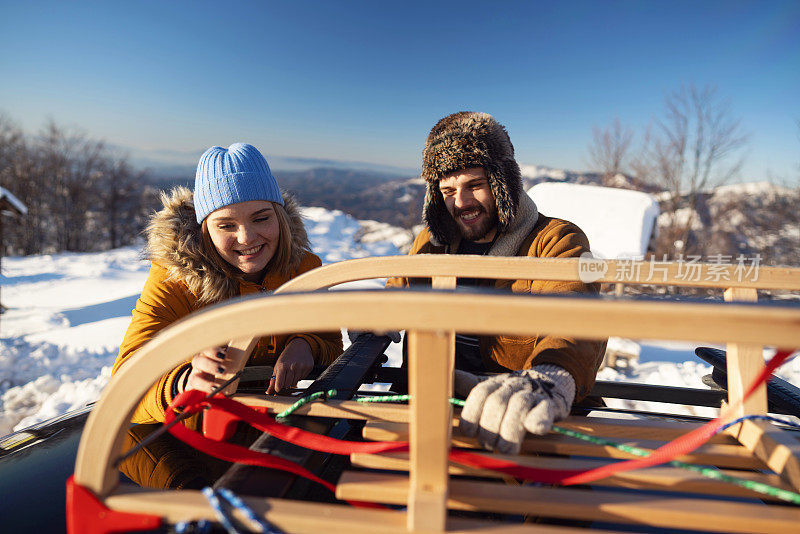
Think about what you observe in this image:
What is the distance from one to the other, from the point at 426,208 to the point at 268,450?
6.54ft

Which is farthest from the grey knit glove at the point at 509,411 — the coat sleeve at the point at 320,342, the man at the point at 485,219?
the coat sleeve at the point at 320,342

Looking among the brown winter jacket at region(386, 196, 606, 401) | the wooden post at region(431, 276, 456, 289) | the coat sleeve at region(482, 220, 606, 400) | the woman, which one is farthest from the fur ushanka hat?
the wooden post at region(431, 276, 456, 289)

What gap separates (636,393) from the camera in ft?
6.84

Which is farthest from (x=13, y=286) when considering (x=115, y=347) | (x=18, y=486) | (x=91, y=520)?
(x=91, y=520)

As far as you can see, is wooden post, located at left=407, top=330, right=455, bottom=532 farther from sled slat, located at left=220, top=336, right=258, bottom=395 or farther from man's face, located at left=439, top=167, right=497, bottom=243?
man's face, located at left=439, top=167, right=497, bottom=243

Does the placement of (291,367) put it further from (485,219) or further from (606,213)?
(606,213)

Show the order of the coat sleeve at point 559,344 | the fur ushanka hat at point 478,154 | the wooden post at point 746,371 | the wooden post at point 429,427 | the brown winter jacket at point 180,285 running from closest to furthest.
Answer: the wooden post at point 429,427 → the wooden post at point 746,371 → the coat sleeve at point 559,344 → the brown winter jacket at point 180,285 → the fur ushanka hat at point 478,154

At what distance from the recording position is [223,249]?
2154mm

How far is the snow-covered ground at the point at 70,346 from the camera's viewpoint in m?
3.90

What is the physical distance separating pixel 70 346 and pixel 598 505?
257 inches

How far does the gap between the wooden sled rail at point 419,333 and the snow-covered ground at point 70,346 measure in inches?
53.4

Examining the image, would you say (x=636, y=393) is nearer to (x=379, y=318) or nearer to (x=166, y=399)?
(x=379, y=318)

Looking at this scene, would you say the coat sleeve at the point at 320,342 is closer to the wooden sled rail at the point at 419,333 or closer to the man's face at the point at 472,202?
the man's face at the point at 472,202

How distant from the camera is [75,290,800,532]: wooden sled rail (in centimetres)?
65
